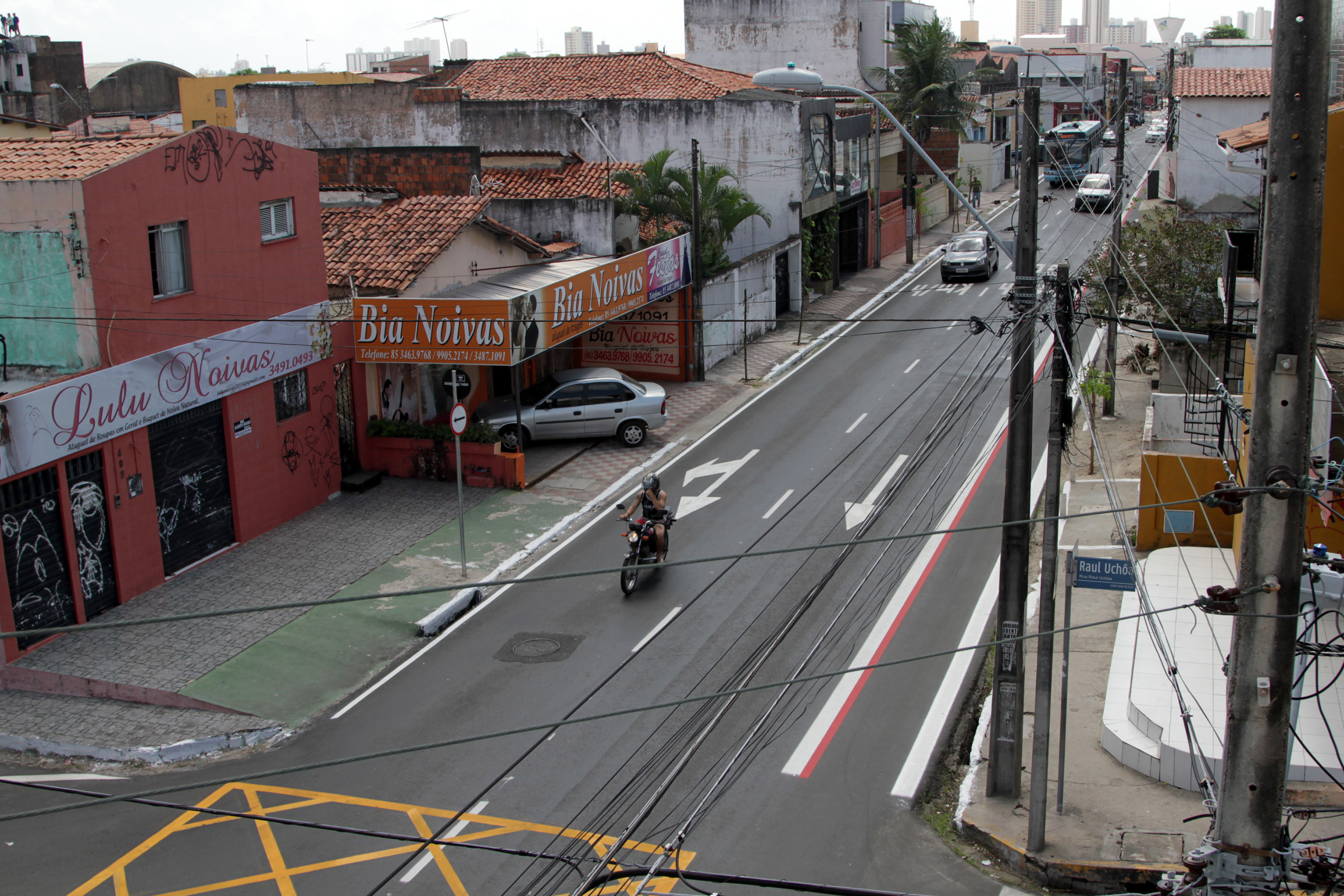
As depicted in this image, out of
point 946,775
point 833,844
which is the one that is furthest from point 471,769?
point 946,775

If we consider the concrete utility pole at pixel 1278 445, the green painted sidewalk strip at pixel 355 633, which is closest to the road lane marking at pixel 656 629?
the green painted sidewalk strip at pixel 355 633

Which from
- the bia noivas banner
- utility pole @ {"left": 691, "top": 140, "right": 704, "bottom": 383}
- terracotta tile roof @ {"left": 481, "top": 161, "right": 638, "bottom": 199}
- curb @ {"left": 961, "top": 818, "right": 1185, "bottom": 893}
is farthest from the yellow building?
curb @ {"left": 961, "top": 818, "right": 1185, "bottom": 893}

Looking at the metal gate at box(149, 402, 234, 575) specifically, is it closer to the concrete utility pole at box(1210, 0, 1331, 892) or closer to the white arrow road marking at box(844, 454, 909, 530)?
the white arrow road marking at box(844, 454, 909, 530)

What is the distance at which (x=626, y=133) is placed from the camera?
126ft

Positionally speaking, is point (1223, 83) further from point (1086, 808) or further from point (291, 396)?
point (1086, 808)

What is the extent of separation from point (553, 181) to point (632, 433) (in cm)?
1038

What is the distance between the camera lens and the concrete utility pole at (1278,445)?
22.5 feet

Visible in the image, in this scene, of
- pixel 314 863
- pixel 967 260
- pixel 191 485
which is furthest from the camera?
pixel 967 260

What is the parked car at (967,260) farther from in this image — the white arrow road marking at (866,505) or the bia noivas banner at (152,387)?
the bia noivas banner at (152,387)

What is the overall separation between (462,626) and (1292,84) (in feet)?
44.9

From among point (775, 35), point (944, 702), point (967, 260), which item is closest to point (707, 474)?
point (944, 702)

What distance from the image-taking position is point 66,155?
18.7 metres

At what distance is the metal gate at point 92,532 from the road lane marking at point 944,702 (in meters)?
12.0

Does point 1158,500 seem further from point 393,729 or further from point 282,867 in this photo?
point 282,867
